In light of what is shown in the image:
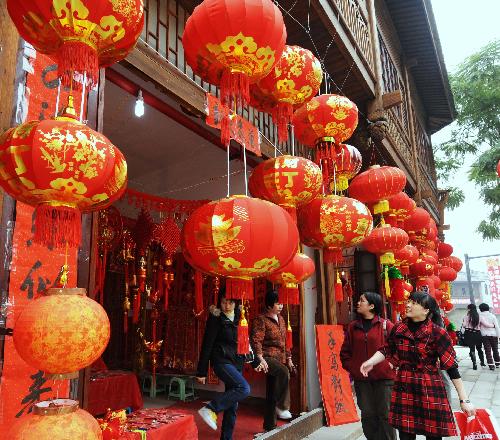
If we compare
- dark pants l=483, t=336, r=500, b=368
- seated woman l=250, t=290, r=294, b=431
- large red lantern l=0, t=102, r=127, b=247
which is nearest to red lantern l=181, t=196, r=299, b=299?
large red lantern l=0, t=102, r=127, b=247

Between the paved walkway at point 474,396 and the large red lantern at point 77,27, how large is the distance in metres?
5.65

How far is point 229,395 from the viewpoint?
4.66 m

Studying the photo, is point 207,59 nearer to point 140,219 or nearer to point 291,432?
point 291,432

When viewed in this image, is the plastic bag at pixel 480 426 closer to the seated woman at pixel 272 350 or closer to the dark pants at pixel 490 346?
the seated woman at pixel 272 350

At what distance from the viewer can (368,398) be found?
A: 14.7ft

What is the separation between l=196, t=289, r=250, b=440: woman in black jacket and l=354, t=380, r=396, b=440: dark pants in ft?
4.23

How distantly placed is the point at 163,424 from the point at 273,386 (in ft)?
6.29

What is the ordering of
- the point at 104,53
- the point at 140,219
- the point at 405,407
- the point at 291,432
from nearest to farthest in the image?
the point at 104,53 < the point at 405,407 < the point at 291,432 < the point at 140,219

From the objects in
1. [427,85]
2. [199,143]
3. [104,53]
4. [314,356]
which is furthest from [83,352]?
[427,85]

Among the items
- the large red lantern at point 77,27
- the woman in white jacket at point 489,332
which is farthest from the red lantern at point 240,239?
the woman in white jacket at point 489,332

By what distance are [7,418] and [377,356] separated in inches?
120

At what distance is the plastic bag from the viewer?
337cm

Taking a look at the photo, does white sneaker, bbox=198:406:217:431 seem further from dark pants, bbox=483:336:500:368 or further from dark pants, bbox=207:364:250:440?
dark pants, bbox=483:336:500:368

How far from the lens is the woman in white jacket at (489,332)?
11.9 metres
